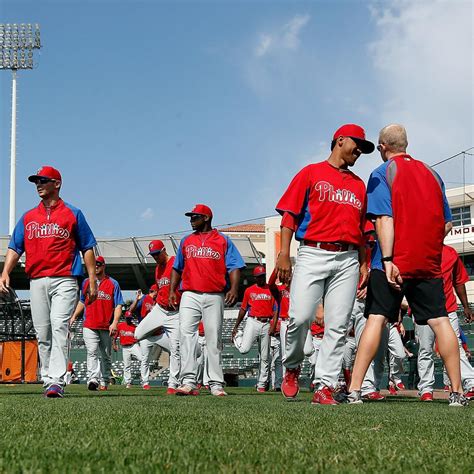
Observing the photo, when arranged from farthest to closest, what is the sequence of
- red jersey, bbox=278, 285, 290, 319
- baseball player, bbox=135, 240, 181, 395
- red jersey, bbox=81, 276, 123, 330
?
red jersey, bbox=278, 285, 290, 319 < red jersey, bbox=81, 276, 123, 330 < baseball player, bbox=135, 240, 181, 395

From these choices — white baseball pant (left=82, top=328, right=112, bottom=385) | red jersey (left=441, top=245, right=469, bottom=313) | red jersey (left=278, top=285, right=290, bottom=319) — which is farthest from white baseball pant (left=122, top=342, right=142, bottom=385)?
red jersey (left=441, top=245, right=469, bottom=313)

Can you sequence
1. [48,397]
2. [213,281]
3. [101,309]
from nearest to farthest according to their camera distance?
[48,397] → [213,281] → [101,309]

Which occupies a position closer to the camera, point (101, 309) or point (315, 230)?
point (315, 230)

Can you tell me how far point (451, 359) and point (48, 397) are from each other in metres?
3.73

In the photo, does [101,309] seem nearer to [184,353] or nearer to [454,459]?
[184,353]

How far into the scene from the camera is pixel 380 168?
605 cm

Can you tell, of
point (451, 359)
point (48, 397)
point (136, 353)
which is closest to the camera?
point (451, 359)

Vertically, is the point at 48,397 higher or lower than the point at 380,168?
lower

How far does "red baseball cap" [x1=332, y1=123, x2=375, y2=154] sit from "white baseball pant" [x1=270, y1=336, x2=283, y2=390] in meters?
9.27

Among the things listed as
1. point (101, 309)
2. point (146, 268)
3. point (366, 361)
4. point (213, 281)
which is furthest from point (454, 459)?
point (146, 268)

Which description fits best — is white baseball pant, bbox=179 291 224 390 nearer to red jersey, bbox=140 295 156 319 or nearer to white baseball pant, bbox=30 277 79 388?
white baseball pant, bbox=30 277 79 388

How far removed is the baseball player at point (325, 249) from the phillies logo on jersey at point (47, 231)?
2.46 meters

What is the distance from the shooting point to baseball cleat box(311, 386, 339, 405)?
5.71m

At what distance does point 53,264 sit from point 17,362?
38.0 feet
